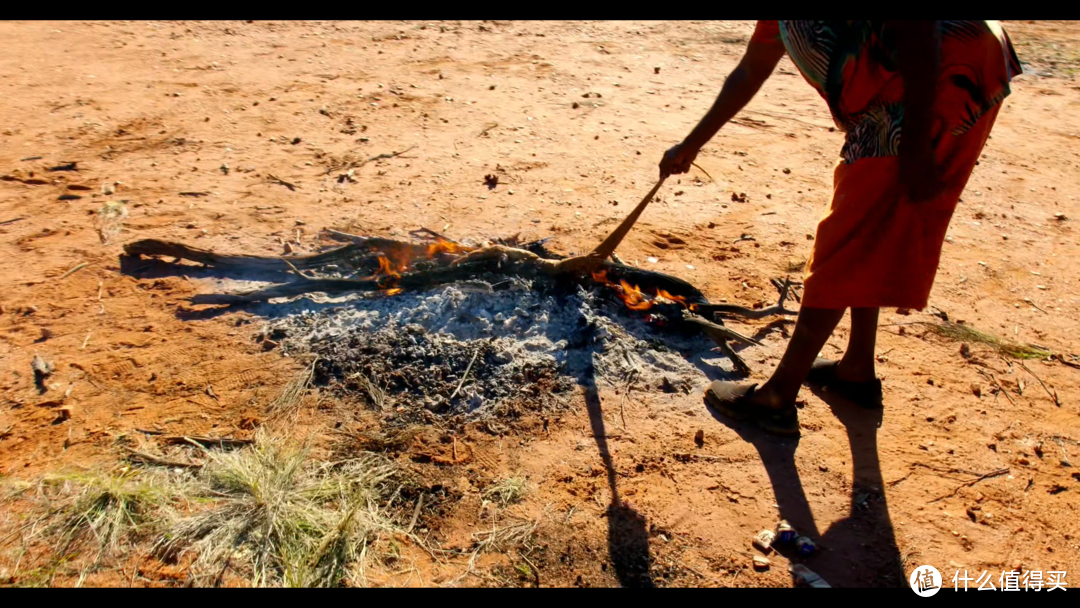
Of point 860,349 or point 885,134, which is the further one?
point 860,349

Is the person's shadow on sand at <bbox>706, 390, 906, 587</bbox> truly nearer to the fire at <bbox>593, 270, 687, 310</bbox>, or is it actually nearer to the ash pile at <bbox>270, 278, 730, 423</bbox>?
the ash pile at <bbox>270, 278, 730, 423</bbox>

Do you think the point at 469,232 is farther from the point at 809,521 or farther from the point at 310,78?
the point at 310,78

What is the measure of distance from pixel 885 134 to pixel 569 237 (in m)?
2.05

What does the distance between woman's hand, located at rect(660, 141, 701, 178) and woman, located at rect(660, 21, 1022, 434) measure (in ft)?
0.17

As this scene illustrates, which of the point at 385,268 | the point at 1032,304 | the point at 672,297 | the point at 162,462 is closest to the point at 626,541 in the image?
the point at 672,297

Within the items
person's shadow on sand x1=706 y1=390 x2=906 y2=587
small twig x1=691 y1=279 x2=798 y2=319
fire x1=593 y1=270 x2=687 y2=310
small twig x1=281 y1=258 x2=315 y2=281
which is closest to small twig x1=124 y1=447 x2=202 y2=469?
small twig x1=281 y1=258 x2=315 y2=281

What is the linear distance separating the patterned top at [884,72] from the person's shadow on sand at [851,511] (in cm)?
114

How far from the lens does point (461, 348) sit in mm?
3264

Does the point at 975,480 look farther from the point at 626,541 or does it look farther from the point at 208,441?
the point at 208,441

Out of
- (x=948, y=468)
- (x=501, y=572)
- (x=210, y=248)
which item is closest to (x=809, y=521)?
(x=948, y=468)

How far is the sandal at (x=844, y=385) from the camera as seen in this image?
3074mm

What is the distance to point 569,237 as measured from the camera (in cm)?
420

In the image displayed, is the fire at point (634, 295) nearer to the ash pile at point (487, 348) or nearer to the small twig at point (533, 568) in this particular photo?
the ash pile at point (487, 348)

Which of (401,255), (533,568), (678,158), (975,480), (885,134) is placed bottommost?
(533,568)
